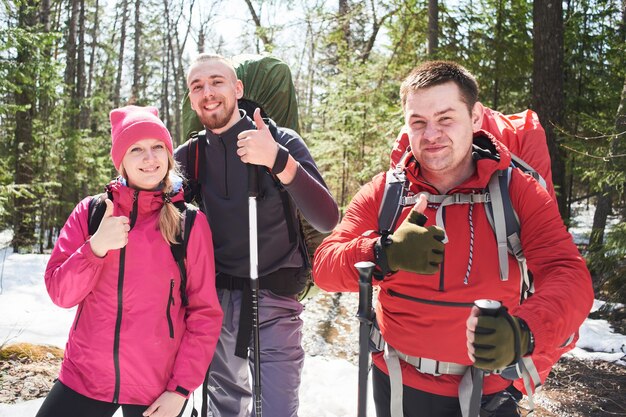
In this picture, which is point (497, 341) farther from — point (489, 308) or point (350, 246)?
→ point (350, 246)

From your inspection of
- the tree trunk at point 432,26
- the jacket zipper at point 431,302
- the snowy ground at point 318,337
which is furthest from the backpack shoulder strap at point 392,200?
the tree trunk at point 432,26

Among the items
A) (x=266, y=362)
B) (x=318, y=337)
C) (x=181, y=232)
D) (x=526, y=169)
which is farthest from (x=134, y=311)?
(x=318, y=337)

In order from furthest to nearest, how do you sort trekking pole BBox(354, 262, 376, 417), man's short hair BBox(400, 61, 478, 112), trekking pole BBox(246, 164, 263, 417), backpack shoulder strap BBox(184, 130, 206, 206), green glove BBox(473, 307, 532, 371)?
backpack shoulder strap BBox(184, 130, 206, 206) < trekking pole BBox(246, 164, 263, 417) < man's short hair BBox(400, 61, 478, 112) < trekking pole BBox(354, 262, 376, 417) < green glove BBox(473, 307, 532, 371)

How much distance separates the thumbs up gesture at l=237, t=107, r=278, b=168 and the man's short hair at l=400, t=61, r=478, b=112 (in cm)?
84

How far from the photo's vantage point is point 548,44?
Result: 7.88 m

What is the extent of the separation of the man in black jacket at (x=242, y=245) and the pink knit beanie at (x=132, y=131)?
1.24ft

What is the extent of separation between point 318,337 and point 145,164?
4.77m

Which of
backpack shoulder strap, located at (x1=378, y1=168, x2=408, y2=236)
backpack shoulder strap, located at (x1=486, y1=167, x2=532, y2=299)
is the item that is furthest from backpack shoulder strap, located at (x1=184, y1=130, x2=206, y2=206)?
backpack shoulder strap, located at (x1=486, y1=167, x2=532, y2=299)

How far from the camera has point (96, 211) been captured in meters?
2.49

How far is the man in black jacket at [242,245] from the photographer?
289cm

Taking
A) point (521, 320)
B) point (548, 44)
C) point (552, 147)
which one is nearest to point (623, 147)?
point (552, 147)

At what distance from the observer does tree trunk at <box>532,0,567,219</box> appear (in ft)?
25.5

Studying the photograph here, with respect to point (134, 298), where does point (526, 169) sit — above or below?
above

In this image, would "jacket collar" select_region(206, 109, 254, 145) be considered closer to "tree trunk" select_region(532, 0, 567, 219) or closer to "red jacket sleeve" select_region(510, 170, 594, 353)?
"red jacket sleeve" select_region(510, 170, 594, 353)
